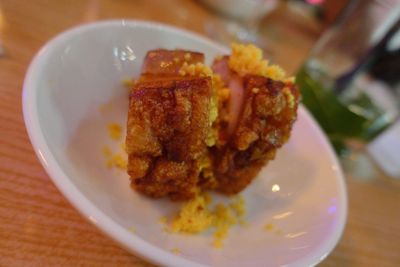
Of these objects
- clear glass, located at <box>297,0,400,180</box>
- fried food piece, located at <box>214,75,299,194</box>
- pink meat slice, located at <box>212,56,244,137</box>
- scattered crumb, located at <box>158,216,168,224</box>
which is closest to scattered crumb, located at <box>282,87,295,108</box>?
fried food piece, located at <box>214,75,299,194</box>

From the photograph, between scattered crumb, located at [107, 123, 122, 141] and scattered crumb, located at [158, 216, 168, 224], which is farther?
scattered crumb, located at [107, 123, 122, 141]

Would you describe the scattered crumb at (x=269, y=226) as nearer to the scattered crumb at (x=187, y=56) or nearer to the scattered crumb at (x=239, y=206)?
the scattered crumb at (x=239, y=206)

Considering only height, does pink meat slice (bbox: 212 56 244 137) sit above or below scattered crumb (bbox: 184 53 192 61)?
below

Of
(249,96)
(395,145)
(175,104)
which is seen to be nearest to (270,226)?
(249,96)

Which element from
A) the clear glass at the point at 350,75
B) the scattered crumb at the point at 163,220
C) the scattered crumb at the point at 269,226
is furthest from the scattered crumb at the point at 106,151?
the clear glass at the point at 350,75

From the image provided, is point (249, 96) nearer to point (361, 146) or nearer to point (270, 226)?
point (270, 226)

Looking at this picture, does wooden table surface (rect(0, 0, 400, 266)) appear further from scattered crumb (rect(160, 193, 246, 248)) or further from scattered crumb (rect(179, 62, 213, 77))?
scattered crumb (rect(179, 62, 213, 77))

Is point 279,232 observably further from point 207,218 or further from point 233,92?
point 233,92

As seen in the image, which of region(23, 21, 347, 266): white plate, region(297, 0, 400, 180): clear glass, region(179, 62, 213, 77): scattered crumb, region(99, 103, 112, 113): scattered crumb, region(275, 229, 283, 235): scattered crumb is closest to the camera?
region(23, 21, 347, 266): white plate
